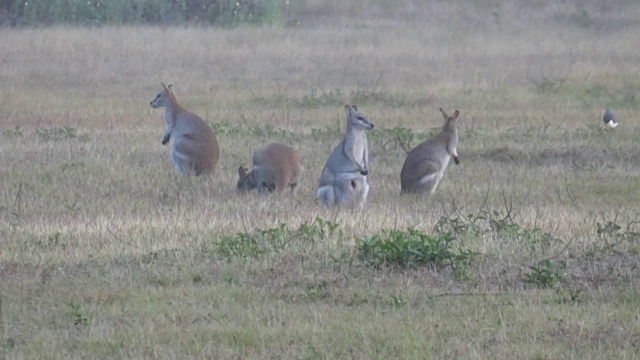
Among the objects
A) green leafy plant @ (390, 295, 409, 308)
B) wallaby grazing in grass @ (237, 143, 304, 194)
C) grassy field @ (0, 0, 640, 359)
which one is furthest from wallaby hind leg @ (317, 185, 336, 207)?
green leafy plant @ (390, 295, 409, 308)

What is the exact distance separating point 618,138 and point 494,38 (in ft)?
50.4

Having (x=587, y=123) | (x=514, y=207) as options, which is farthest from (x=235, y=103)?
(x=514, y=207)

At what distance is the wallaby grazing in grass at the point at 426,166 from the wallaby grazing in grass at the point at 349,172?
57 centimetres

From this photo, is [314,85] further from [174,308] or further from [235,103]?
[174,308]

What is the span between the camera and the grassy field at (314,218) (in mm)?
6715

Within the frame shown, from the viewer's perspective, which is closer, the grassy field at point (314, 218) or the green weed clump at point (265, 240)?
the grassy field at point (314, 218)

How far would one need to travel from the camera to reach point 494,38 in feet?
A: 104

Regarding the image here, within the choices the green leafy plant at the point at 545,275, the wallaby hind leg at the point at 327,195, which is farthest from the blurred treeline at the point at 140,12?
the green leafy plant at the point at 545,275

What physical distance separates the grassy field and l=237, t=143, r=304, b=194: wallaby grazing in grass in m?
0.25

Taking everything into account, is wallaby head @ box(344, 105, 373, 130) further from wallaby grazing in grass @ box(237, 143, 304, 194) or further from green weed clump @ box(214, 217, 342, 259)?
green weed clump @ box(214, 217, 342, 259)

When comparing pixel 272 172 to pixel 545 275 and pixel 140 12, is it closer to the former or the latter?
pixel 545 275

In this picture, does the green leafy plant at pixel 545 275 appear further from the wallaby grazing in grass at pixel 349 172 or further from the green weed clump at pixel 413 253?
the wallaby grazing in grass at pixel 349 172

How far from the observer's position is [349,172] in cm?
1161

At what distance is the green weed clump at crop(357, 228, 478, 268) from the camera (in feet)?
26.7
